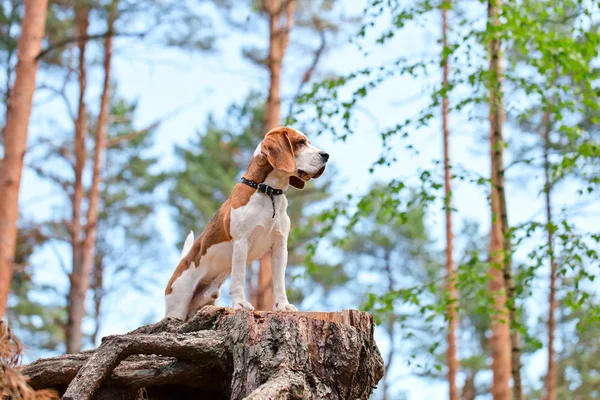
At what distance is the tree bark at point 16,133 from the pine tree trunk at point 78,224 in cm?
215

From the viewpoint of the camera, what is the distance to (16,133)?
893 cm

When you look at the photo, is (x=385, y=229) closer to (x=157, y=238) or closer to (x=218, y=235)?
(x=157, y=238)

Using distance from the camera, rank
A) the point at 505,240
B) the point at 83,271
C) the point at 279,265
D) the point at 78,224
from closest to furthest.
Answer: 1. the point at 279,265
2. the point at 505,240
3. the point at 83,271
4. the point at 78,224

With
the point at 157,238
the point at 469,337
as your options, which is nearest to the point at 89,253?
the point at 157,238

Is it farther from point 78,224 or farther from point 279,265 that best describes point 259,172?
point 78,224

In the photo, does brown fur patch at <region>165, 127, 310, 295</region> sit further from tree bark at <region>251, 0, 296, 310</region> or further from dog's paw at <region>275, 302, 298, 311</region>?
tree bark at <region>251, 0, 296, 310</region>

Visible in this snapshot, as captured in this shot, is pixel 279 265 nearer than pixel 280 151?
No

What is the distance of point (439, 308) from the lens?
6.50m

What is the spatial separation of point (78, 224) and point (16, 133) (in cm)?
405

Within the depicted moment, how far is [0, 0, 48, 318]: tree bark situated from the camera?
8.63 m

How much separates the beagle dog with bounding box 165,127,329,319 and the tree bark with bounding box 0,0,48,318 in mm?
4956

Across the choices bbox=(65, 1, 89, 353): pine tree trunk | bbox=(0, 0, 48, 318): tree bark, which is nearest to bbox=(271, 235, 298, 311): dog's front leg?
bbox=(0, 0, 48, 318): tree bark

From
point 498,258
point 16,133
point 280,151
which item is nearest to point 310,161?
point 280,151

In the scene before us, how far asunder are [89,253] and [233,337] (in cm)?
919
